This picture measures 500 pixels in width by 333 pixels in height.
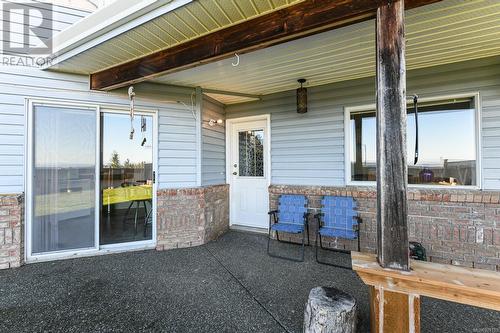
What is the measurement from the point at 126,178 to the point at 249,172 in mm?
2237

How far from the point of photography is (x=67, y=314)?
2131 millimetres

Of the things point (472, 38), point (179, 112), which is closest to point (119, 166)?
point (179, 112)

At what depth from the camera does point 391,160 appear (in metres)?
1.63

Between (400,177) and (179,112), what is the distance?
3.40 m

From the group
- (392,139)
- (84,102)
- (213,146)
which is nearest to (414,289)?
(392,139)

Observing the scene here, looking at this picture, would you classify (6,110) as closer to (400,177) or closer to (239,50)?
(239,50)

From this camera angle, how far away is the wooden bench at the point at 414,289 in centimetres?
142

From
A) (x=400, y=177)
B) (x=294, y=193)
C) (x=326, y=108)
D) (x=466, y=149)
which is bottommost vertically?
(x=294, y=193)

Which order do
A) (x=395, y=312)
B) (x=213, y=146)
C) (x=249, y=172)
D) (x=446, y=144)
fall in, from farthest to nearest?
(x=249, y=172), (x=213, y=146), (x=446, y=144), (x=395, y=312)

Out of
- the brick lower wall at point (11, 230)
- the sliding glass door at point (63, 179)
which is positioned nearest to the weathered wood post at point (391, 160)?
the sliding glass door at point (63, 179)

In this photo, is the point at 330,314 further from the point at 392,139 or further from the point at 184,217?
the point at 184,217

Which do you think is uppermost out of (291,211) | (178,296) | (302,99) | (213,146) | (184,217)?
(302,99)

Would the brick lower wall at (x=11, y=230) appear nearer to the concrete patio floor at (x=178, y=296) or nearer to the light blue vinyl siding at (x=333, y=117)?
the concrete patio floor at (x=178, y=296)

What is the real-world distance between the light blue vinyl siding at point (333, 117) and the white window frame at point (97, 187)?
200 centimetres
